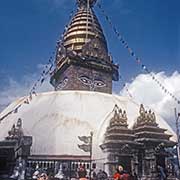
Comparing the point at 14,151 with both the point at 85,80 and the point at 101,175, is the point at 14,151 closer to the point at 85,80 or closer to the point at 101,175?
the point at 101,175

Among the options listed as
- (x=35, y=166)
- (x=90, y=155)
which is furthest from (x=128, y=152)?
(x=35, y=166)

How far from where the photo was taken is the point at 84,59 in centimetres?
2833

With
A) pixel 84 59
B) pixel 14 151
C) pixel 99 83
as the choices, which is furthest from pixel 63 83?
pixel 14 151

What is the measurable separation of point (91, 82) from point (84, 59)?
2225 millimetres

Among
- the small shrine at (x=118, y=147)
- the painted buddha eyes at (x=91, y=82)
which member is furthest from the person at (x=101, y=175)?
the painted buddha eyes at (x=91, y=82)

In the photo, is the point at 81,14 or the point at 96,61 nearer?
the point at 96,61

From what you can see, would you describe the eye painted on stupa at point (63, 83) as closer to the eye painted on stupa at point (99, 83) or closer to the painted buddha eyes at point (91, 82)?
the painted buddha eyes at point (91, 82)

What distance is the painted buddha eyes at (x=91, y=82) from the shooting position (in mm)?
27750

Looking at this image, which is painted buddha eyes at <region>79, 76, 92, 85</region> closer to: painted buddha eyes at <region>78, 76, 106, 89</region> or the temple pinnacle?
painted buddha eyes at <region>78, 76, 106, 89</region>

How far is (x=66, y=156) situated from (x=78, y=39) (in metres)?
14.9

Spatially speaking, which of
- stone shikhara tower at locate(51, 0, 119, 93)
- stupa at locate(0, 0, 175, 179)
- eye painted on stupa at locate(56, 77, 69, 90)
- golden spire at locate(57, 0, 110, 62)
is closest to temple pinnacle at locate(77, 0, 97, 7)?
golden spire at locate(57, 0, 110, 62)

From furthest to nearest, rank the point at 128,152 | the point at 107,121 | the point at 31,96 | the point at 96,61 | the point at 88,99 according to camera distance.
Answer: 1. the point at 96,61
2. the point at 31,96
3. the point at 88,99
4. the point at 107,121
5. the point at 128,152

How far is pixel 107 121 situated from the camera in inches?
821

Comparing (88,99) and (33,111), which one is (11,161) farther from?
(88,99)
